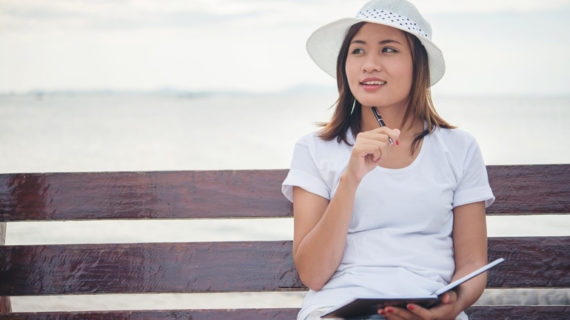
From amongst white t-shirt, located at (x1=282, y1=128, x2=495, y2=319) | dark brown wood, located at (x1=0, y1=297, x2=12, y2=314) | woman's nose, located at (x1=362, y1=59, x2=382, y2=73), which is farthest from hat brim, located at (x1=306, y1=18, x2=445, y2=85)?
dark brown wood, located at (x1=0, y1=297, x2=12, y2=314)

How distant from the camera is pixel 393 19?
2.22m

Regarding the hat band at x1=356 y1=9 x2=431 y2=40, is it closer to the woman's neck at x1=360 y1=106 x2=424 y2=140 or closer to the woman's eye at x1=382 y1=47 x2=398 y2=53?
the woman's eye at x1=382 y1=47 x2=398 y2=53

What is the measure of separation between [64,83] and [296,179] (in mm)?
29811

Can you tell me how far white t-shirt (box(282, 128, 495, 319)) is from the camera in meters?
2.11

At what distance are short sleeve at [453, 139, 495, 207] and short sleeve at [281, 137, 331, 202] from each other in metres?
0.49

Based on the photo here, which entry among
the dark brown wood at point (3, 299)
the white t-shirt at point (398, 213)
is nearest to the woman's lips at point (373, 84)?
the white t-shirt at point (398, 213)

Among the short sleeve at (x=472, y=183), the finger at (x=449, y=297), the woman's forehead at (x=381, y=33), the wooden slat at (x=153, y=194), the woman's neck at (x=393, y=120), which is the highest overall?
the woman's forehead at (x=381, y=33)

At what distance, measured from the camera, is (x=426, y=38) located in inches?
88.0

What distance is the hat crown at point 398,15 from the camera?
7.27 feet

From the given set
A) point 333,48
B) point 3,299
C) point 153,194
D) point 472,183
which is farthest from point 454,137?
point 3,299

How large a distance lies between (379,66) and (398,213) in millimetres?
542

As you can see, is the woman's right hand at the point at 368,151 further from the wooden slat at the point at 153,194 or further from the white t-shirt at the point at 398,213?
the wooden slat at the point at 153,194

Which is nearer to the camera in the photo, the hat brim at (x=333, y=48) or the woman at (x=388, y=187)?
the woman at (x=388, y=187)

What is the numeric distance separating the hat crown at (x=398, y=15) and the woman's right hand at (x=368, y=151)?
1.42 feet
